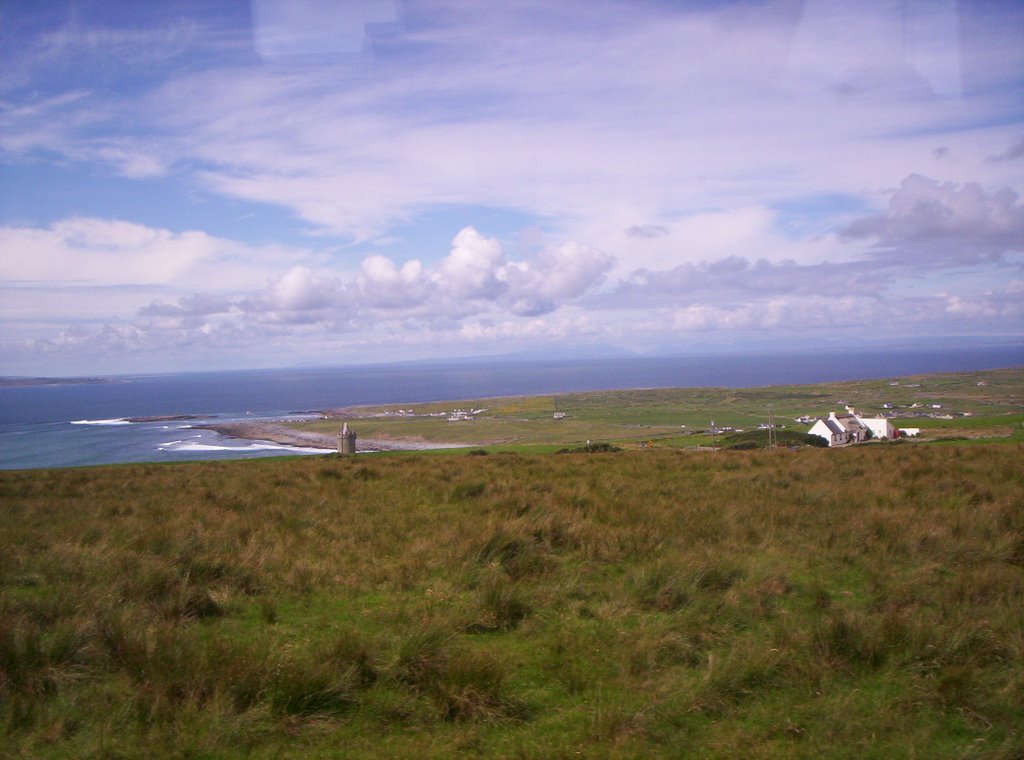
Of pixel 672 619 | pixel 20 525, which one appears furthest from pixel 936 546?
pixel 20 525

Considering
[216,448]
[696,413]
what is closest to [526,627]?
[216,448]

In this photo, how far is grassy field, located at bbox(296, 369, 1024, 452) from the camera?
4366 cm

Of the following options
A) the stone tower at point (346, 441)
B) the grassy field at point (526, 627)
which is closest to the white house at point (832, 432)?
the grassy field at point (526, 627)

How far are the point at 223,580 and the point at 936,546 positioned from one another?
809 cm

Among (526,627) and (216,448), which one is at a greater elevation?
(526,627)

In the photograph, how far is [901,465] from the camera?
14508 millimetres

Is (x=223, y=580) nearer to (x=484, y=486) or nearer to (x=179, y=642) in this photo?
(x=179, y=642)

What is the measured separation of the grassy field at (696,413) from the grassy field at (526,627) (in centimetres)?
2549

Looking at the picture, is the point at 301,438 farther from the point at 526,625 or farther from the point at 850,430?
the point at 526,625

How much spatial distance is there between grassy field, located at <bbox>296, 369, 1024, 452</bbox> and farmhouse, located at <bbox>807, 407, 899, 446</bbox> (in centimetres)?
177

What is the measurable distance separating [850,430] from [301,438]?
40453 mm

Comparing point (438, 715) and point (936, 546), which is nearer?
point (438, 715)

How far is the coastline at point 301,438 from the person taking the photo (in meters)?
46.9

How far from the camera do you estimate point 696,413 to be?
68938 mm
